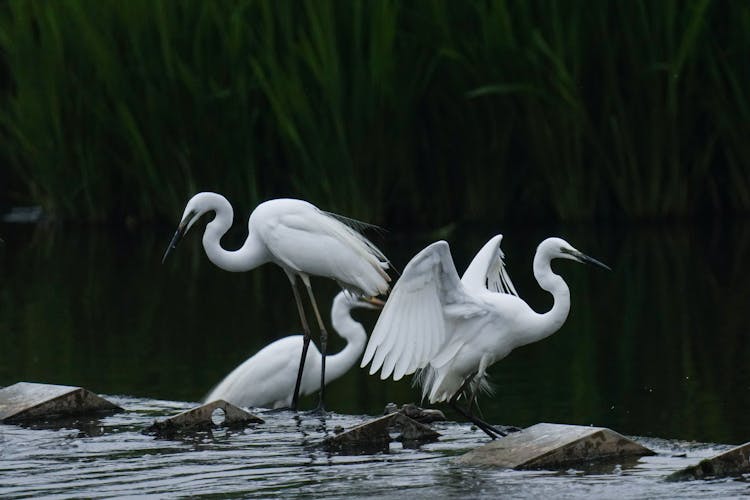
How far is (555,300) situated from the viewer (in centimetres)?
774

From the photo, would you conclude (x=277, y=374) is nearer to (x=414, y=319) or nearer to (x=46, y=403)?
(x=46, y=403)

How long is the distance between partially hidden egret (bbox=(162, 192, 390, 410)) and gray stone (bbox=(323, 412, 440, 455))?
1.81 metres

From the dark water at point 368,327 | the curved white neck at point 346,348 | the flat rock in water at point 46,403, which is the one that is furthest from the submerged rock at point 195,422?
the curved white neck at point 346,348

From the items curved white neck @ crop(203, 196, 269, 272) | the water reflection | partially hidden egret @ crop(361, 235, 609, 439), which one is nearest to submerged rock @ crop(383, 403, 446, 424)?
partially hidden egret @ crop(361, 235, 609, 439)

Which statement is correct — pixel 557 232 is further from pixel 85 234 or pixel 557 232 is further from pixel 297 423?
pixel 297 423

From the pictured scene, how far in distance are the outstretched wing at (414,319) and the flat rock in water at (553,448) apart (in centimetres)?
66

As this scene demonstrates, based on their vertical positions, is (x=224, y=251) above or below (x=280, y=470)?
above

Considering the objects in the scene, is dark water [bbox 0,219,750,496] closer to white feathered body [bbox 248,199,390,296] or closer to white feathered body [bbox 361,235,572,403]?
white feathered body [bbox 361,235,572,403]

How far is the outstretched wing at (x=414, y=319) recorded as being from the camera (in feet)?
24.1

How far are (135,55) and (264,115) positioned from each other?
1.58 m

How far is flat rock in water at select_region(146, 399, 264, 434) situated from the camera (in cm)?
777

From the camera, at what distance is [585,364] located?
10539mm

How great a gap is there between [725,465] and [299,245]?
3.68 metres

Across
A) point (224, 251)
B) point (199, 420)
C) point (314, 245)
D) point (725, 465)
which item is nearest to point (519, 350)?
point (314, 245)
